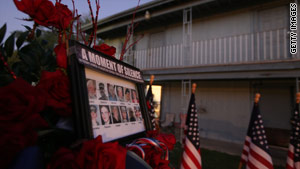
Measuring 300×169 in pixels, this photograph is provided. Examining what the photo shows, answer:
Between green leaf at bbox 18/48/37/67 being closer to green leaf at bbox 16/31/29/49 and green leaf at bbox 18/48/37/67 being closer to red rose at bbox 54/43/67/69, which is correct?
green leaf at bbox 16/31/29/49

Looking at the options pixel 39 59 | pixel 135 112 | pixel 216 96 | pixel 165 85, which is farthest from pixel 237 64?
pixel 39 59

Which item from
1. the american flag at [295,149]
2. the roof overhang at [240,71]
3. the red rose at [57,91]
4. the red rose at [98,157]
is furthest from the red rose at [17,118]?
the roof overhang at [240,71]

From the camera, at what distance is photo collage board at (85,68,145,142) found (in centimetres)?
69

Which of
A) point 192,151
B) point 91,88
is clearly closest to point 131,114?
point 91,88

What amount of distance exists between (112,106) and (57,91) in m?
0.28

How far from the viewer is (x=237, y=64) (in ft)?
18.1

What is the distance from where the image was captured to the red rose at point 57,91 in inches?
22.0

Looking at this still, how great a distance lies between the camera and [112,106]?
31.5 inches

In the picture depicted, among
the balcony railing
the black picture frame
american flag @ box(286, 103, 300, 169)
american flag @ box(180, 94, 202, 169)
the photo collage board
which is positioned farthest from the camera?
the balcony railing

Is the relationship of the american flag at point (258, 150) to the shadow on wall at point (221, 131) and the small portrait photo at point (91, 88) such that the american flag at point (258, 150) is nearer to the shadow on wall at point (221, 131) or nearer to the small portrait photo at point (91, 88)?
the small portrait photo at point (91, 88)

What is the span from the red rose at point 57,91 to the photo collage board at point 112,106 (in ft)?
0.33

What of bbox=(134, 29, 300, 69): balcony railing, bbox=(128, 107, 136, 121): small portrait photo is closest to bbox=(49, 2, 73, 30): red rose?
bbox=(128, 107, 136, 121): small portrait photo

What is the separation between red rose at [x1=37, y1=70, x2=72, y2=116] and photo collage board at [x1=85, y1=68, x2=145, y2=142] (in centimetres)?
10

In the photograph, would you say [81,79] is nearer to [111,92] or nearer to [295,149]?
[111,92]
